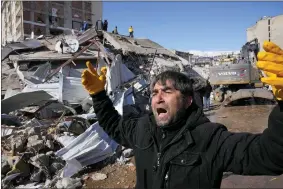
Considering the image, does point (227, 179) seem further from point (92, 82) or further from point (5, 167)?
point (5, 167)

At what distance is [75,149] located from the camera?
6000mm

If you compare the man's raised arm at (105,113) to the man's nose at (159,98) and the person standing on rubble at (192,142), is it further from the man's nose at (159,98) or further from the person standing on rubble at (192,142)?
the man's nose at (159,98)

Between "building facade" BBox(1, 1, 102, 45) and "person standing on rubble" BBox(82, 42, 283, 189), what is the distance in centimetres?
3821

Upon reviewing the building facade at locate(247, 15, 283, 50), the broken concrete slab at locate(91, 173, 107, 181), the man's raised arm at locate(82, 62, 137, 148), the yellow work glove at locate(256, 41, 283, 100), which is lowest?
the broken concrete slab at locate(91, 173, 107, 181)

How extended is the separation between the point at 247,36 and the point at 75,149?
19.2 m

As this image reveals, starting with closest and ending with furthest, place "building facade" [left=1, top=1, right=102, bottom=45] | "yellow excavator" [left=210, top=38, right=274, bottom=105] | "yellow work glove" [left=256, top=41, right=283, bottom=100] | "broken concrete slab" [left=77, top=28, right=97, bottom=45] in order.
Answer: "yellow work glove" [left=256, top=41, right=283, bottom=100] < "yellow excavator" [left=210, top=38, right=274, bottom=105] < "broken concrete slab" [left=77, top=28, right=97, bottom=45] < "building facade" [left=1, top=1, right=102, bottom=45]

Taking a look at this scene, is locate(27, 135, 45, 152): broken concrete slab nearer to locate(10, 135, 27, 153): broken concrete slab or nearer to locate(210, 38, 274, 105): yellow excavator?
locate(10, 135, 27, 153): broken concrete slab

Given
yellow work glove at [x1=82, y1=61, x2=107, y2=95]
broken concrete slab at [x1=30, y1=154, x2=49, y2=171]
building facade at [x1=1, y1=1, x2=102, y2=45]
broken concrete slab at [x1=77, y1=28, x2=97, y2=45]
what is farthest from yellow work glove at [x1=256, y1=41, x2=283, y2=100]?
building facade at [x1=1, y1=1, x2=102, y2=45]

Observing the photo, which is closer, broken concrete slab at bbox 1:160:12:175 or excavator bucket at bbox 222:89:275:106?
broken concrete slab at bbox 1:160:12:175

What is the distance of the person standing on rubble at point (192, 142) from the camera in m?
1.45

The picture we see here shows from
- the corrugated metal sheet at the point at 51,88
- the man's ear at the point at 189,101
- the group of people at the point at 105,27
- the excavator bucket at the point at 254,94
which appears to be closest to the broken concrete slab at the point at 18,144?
the corrugated metal sheet at the point at 51,88

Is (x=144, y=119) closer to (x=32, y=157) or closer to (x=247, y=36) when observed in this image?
(x=32, y=157)

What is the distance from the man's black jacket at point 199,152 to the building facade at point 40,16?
126 ft

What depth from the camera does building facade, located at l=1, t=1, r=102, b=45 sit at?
125 ft
